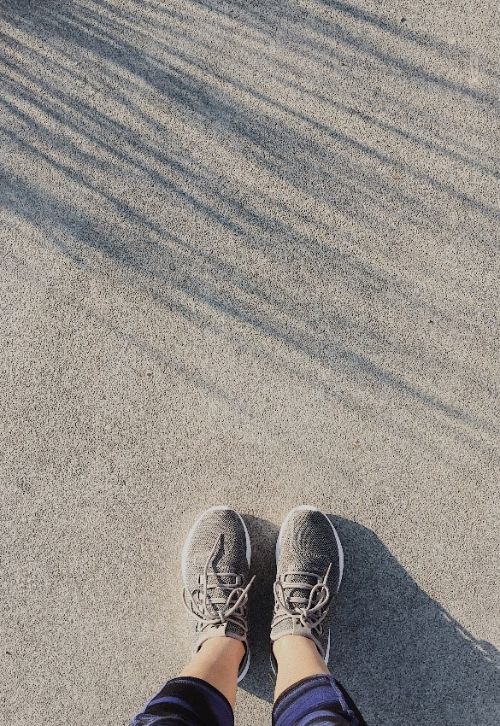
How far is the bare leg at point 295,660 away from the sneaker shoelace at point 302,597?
6cm

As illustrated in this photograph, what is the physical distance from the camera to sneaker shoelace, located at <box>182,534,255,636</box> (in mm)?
1888

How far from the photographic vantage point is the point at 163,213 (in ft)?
6.60

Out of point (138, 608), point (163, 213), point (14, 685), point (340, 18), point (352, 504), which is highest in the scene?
point (340, 18)

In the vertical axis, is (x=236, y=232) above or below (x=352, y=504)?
above

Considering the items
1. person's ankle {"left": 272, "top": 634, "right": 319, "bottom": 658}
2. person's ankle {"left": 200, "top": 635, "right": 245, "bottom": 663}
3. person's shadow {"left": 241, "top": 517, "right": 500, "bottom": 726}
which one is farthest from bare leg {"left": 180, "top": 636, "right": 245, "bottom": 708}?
person's shadow {"left": 241, "top": 517, "right": 500, "bottom": 726}

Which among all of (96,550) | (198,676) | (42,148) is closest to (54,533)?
(96,550)

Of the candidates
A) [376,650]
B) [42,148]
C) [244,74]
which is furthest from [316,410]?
[42,148]

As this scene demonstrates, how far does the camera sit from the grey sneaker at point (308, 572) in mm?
1898

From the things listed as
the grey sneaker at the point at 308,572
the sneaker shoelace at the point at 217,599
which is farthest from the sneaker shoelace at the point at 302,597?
the sneaker shoelace at the point at 217,599

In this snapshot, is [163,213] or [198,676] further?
[163,213]

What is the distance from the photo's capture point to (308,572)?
1.92m

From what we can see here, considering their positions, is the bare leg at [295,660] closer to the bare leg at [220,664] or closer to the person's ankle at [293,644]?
the person's ankle at [293,644]

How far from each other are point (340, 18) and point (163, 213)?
909mm

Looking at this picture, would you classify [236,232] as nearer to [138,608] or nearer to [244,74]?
[244,74]
